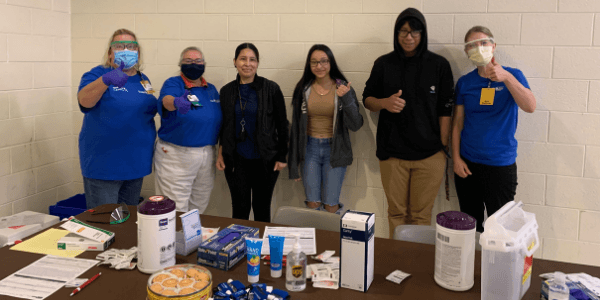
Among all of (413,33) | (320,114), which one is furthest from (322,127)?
(413,33)

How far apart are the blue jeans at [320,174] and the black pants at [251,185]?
0.86 feet

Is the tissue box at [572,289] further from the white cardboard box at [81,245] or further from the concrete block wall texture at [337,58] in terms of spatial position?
the concrete block wall texture at [337,58]

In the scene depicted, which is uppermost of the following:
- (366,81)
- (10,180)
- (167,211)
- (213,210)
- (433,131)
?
(366,81)

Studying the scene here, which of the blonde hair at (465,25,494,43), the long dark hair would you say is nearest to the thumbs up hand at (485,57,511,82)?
the blonde hair at (465,25,494,43)

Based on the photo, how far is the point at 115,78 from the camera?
2848 millimetres

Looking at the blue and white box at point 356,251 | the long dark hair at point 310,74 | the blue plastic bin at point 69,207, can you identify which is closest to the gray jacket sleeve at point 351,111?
the long dark hair at point 310,74

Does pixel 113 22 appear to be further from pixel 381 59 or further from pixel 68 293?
pixel 68 293

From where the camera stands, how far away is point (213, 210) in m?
4.12

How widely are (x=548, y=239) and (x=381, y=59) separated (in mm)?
1804

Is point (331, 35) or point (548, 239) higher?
point (331, 35)

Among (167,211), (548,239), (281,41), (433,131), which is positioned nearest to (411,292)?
(167,211)

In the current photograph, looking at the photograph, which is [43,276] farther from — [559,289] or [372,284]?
[559,289]

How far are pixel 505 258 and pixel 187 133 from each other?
7.85ft

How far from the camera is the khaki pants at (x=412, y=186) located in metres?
3.30
